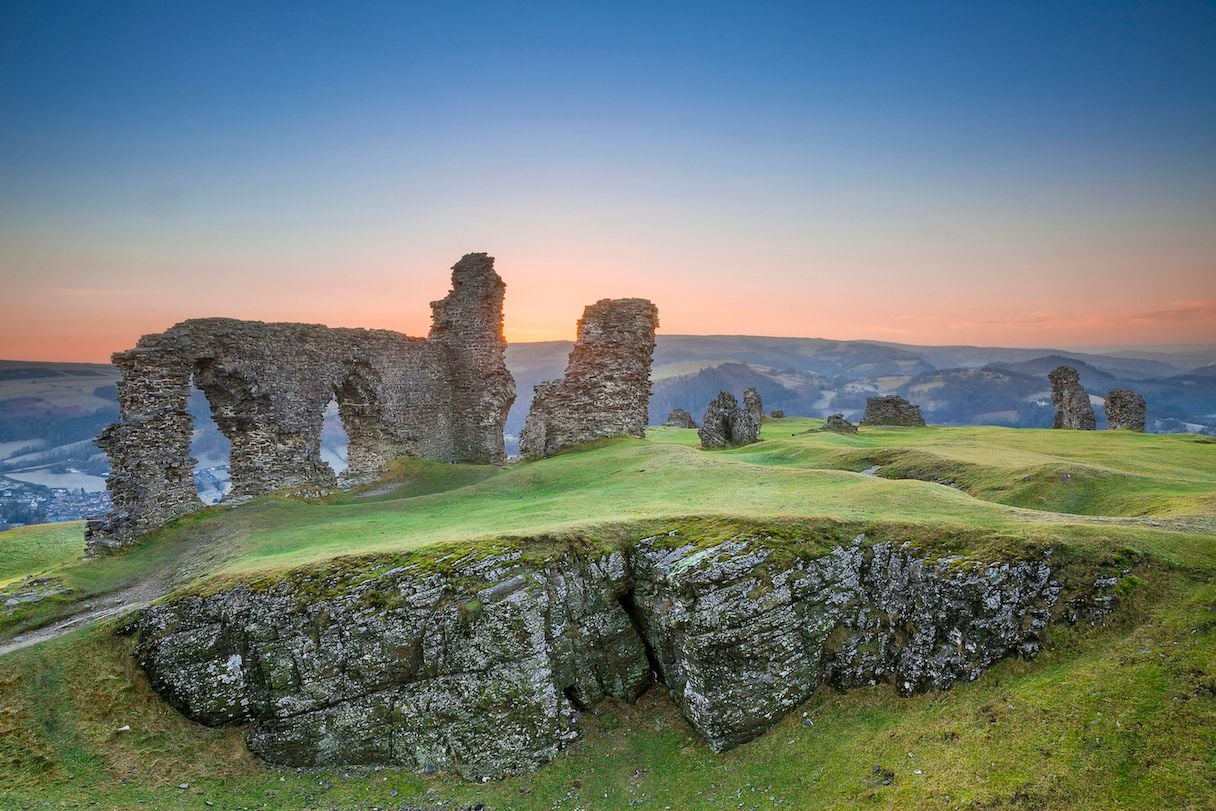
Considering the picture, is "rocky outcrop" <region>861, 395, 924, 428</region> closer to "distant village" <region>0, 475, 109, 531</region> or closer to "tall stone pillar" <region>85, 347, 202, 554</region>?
"tall stone pillar" <region>85, 347, 202, 554</region>

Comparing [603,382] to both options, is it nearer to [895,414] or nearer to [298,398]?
[298,398]

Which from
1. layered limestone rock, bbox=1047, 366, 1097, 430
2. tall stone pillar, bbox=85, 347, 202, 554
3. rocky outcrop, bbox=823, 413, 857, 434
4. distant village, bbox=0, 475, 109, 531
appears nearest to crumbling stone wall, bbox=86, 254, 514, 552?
tall stone pillar, bbox=85, 347, 202, 554

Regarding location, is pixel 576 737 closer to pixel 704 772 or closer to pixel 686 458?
pixel 704 772

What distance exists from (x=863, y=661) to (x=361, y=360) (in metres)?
27.3

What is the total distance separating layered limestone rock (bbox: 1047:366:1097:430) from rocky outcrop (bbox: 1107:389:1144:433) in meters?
2.12

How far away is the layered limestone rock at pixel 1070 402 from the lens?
52.4 metres

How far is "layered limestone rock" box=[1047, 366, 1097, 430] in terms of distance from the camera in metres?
52.4

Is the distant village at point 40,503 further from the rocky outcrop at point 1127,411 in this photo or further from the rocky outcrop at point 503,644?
the rocky outcrop at point 1127,411

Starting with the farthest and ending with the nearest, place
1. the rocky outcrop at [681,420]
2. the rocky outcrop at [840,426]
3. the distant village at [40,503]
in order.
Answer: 1. the rocky outcrop at [681,420]
2. the distant village at [40,503]
3. the rocky outcrop at [840,426]

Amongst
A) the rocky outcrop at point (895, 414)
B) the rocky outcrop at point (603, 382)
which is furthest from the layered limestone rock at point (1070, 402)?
the rocky outcrop at point (603, 382)

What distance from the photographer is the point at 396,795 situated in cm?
1205

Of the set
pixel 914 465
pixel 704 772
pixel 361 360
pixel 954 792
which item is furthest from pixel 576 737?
pixel 361 360

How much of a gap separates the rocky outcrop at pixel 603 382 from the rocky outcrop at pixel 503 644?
19933 millimetres

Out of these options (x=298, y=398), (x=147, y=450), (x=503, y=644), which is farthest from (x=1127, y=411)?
(x=147, y=450)
